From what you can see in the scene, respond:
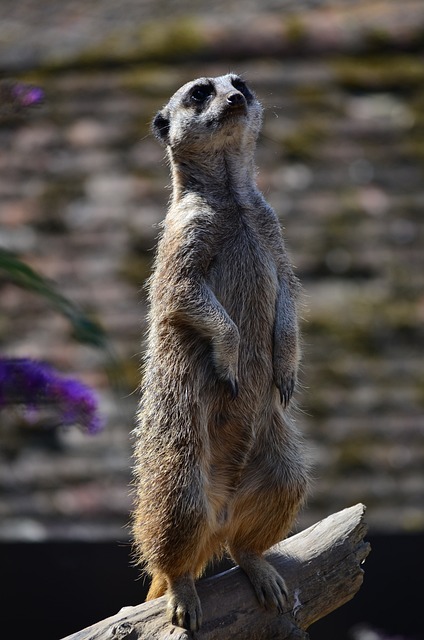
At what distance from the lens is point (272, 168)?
8766mm

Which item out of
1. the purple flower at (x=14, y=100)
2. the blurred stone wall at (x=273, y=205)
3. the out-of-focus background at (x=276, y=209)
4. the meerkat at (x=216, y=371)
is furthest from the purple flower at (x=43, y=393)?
the blurred stone wall at (x=273, y=205)

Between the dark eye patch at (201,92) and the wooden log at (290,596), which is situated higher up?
the dark eye patch at (201,92)

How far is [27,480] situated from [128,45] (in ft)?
13.6

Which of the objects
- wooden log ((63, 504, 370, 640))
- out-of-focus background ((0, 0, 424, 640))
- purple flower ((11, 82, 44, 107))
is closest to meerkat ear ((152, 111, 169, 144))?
purple flower ((11, 82, 44, 107))

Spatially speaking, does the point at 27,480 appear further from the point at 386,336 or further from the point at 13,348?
the point at 386,336

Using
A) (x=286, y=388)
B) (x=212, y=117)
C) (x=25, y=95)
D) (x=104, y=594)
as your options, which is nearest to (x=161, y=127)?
(x=212, y=117)

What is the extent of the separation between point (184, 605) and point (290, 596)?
0.43 metres

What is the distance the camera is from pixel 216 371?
4086 mm

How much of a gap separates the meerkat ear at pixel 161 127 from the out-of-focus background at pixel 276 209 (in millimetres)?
1875

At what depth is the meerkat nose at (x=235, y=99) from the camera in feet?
13.6

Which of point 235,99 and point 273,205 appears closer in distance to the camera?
point 235,99

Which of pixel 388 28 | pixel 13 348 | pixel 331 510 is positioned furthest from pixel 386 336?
pixel 388 28

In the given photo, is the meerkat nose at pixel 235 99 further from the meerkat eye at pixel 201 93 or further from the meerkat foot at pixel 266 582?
the meerkat foot at pixel 266 582

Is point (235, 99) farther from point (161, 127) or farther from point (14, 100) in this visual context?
point (14, 100)
